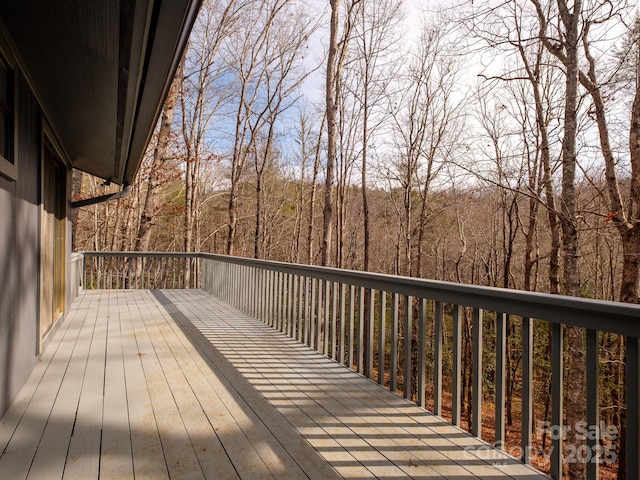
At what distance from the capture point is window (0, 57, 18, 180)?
2486 mm

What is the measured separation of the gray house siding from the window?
2.4 inches

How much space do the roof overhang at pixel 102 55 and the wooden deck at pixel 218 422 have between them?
2.01 meters

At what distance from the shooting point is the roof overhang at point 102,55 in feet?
5.60

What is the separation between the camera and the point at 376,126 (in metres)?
14.6

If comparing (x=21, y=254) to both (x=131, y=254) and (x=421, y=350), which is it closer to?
(x=421, y=350)

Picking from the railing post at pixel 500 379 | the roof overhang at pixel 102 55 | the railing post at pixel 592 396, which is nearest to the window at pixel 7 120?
the roof overhang at pixel 102 55

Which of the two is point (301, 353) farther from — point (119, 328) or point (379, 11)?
point (379, 11)

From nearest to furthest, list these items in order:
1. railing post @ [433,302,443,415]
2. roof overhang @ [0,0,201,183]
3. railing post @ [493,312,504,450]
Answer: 1. roof overhang @ [0,0,201,183]
2. railing post @ [493,312,504,450]
3. railing post @ [433,302,443,415]

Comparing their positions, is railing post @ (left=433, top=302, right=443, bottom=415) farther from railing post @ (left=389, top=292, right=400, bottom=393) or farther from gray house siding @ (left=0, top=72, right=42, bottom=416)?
gray house siding @ (left=0, top=72, right=42, bottom=416)

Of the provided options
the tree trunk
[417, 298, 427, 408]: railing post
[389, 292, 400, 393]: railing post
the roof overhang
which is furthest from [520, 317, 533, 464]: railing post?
the tree trunk

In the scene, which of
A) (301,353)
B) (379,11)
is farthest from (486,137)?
(301,353)

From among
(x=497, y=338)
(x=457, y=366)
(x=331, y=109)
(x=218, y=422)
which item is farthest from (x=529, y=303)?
(x=331, y=109)

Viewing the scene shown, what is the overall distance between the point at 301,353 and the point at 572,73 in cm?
567

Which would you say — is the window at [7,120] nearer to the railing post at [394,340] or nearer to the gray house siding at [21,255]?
the gray house siding at [21,255]
